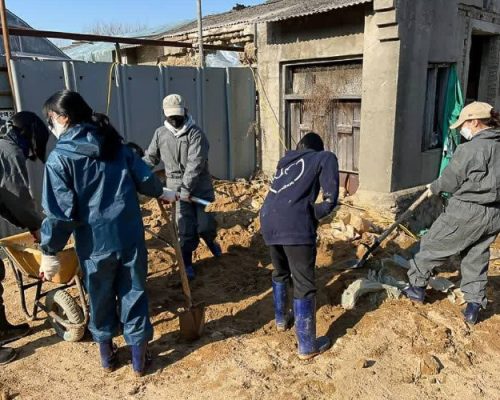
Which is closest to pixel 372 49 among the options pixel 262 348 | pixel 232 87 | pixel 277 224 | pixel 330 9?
pixel 330 9

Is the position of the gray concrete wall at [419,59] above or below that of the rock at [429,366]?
above

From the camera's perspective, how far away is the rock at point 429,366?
3148 mm

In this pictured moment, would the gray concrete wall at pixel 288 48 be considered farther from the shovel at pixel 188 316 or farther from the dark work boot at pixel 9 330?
the dark work boot at pixel 9 330

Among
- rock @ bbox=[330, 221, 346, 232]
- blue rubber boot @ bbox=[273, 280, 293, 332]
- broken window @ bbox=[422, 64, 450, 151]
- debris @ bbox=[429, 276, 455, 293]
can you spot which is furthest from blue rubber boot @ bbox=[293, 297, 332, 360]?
broken window @ bbox=[422, 64, 450, 151]

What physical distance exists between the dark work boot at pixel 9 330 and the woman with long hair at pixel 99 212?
94 cm

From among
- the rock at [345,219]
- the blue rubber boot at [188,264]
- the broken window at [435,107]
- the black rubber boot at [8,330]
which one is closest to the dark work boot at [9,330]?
the black rubber boot at [8,330]

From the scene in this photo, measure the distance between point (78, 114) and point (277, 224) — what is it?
5.26 ft

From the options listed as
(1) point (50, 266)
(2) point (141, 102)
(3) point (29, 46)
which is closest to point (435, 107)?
(2) point (141, 102)

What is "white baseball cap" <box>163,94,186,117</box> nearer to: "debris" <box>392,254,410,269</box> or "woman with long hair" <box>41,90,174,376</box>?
"woman with long hair" <box>41,90,174,376</box>

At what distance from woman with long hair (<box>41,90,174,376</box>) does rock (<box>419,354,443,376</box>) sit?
2033mm

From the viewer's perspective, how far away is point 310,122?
25.3 ft

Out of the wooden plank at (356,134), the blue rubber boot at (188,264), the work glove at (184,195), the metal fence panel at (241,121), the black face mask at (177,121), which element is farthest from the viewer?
the metal fence panel at (241,121)

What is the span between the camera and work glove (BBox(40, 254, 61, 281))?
297 cm

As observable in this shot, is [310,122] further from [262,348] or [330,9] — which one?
[262,348]
